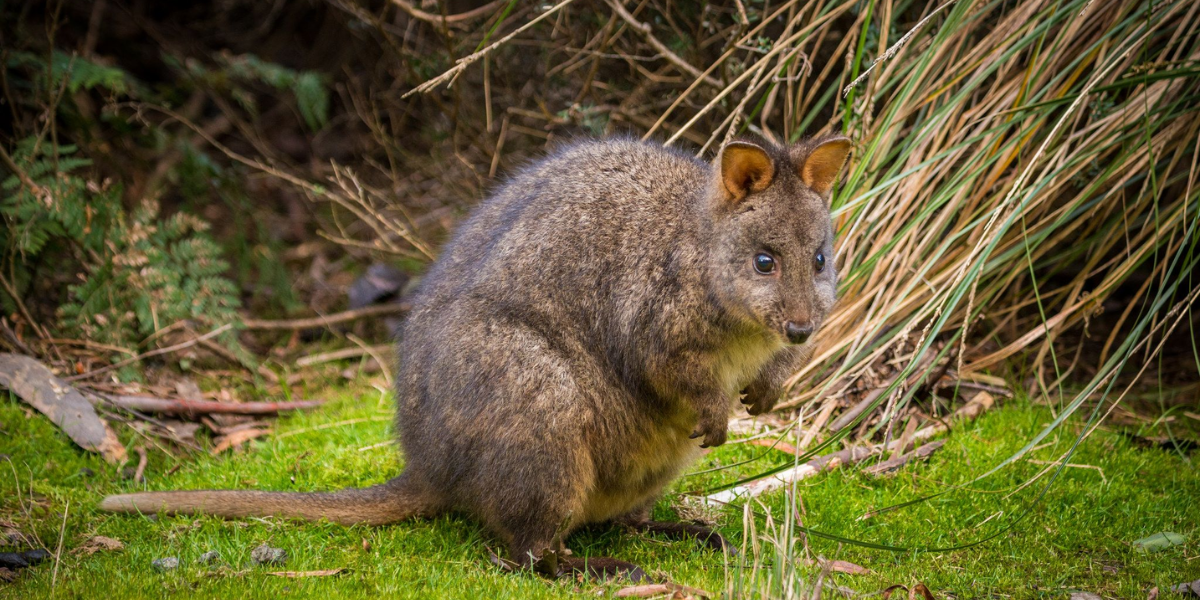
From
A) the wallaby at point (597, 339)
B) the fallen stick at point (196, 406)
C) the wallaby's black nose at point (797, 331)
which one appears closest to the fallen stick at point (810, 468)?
the wallaby at point (597, 339)

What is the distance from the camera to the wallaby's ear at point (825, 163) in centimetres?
375

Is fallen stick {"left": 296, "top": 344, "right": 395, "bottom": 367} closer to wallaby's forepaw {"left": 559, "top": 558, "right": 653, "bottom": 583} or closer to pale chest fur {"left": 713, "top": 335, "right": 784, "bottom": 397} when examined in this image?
wallaby's forepaw {"left": 559, "top": 558, "right": 653, "bottom": 583}

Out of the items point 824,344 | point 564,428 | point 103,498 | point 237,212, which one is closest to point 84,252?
point 237,212

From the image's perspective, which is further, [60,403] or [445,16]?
[445,16]

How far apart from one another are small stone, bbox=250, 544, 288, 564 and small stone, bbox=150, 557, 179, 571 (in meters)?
0.28

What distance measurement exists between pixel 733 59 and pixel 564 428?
3.39 meters

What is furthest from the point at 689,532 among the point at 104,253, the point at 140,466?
the point at 104,253

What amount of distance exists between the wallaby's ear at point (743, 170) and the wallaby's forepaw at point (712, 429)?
0.85 m

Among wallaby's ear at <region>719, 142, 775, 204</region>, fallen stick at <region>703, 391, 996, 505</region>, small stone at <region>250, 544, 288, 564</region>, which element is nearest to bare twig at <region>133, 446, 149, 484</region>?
small stone at <region>250, 544, 288, 564</region>

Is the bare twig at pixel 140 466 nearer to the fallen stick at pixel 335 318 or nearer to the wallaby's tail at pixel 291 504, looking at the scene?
the wallaby's tail at pixel 291 504

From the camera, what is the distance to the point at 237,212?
7945mm

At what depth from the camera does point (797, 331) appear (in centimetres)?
358

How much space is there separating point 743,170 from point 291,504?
236 cm

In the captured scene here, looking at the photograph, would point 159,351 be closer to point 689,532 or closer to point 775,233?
point 689,532
